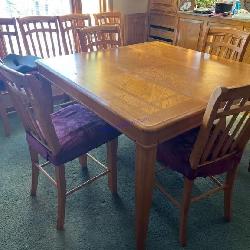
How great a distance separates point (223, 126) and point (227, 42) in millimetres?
1050

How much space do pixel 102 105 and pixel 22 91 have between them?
367mm

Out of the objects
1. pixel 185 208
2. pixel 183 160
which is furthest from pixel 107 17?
pixel 185 208

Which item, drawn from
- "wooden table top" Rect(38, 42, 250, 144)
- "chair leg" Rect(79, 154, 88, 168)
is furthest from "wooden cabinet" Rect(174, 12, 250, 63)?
"chair leg" Rect(79, 154, 88, 168)

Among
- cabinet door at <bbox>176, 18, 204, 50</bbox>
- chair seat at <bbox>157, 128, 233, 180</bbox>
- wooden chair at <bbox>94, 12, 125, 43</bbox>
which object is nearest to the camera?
chair seat at <bbox>157, 128, 233, 180</bbox>

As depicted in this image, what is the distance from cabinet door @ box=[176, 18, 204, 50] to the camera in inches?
137

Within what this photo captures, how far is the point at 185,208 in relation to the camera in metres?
1.43

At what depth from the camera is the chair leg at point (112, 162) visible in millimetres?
1713

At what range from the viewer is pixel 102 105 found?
1.29 metres

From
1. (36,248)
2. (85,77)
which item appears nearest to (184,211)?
(36,248)

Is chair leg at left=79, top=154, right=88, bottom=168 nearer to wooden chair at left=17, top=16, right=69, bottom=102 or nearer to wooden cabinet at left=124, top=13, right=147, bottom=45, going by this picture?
wooden chair at left=17, top=16, right=69, bottom=102

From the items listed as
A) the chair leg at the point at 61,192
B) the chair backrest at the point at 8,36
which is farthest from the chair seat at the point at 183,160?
the chair backrest at the point at 8,36

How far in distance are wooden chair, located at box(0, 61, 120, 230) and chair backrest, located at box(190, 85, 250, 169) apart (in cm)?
55

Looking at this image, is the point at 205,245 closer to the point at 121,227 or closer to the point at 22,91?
the point at 121,227

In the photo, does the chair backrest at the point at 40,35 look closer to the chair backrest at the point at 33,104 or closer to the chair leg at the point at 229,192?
the chair backrest at the point at 33,104
